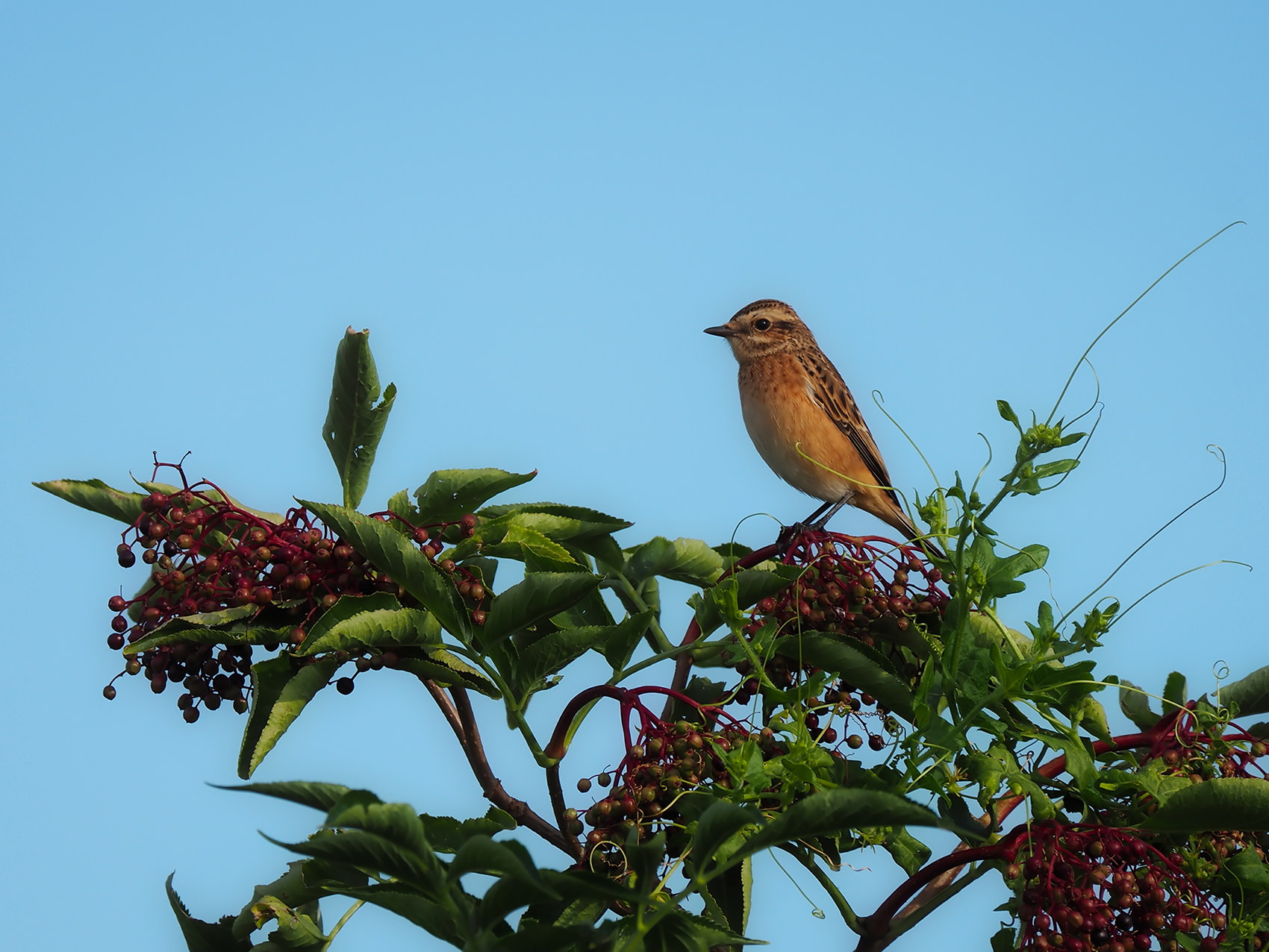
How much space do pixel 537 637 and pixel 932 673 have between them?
1367 millimetres

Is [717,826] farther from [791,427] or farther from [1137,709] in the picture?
[791,427]

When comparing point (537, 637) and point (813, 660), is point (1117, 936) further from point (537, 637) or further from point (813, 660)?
point (537, 637)

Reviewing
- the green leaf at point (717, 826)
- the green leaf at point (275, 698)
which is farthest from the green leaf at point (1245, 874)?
the green leaf at point (275, 698)

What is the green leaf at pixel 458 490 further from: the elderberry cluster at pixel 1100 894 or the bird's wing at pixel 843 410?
the bird's wing at pixel 843 410

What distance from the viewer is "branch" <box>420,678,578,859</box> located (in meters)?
4.25

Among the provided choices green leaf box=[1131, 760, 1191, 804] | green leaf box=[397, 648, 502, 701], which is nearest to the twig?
green leaf box=[397, 648, 502, 701]

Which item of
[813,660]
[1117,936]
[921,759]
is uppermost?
[813,660]

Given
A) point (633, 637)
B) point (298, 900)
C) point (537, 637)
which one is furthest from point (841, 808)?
point (298, 900)

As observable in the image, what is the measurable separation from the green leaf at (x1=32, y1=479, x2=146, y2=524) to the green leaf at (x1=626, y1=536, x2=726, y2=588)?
181cm

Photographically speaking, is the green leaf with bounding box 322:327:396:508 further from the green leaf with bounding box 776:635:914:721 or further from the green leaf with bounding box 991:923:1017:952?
the green leaf with bounding box 991:923:1017:952

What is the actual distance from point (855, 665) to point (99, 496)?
2766mm

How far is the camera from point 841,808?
2818 millimetres

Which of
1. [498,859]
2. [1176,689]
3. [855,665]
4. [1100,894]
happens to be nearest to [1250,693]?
[1176,689]

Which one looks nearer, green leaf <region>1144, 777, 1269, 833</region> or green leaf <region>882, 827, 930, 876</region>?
green leaf <region>1144, 777, 1269, 833</region>
